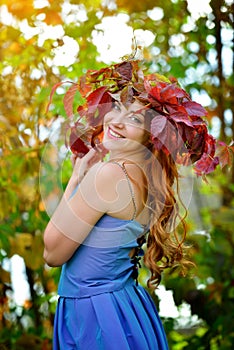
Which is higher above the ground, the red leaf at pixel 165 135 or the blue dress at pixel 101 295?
the red leaf at pixel 165 135

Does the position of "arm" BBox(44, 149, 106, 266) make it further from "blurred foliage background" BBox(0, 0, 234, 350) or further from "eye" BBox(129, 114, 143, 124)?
"blurred foliage background" BBox(0, 0, 234, 350)

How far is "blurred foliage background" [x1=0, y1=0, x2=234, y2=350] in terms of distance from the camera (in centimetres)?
276

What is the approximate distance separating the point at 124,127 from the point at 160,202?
0.23 metres

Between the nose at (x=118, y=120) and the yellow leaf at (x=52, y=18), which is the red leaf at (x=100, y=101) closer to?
the nose at (x=118, y=120)

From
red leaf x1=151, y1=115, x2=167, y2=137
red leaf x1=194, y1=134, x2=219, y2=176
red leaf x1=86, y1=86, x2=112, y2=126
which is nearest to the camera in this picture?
red leaf x1=151, y1=115, x2=167, y2=137

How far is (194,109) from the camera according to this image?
1.78m

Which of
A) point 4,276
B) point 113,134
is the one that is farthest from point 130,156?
point 4,276

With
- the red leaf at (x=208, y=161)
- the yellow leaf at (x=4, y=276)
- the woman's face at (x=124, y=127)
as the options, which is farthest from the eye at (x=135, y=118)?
the yellow leaf at (x=4, y=276)

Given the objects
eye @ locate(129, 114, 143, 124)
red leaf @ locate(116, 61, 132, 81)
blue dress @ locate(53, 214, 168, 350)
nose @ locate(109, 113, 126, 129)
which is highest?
red leaf @ locate(116, 61, 132, 81)

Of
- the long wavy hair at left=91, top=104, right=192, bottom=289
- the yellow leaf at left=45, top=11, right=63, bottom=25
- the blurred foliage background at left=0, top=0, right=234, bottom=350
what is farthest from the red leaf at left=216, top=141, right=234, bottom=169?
the yellow leaf at left=45, top=11, right=63, bottom=25

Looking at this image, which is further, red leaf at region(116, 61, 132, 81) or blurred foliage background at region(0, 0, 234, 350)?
blurred foliage background at region(0, 0, 234, 350)

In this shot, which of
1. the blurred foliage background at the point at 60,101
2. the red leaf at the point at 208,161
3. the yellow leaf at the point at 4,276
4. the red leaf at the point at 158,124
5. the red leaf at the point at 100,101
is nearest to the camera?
the red leaf at the point at 158,124

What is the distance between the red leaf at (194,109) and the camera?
1.77 meters

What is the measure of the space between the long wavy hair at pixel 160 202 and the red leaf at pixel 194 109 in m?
0.11
